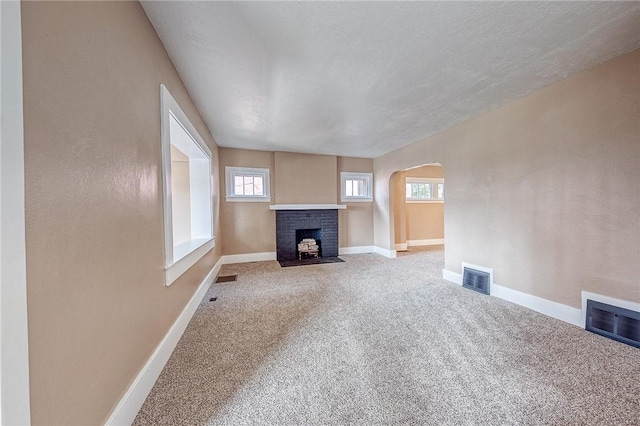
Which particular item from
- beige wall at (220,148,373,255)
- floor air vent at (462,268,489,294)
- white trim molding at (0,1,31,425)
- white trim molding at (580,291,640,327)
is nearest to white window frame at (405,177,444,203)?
beige wall at (220,148,373,255)

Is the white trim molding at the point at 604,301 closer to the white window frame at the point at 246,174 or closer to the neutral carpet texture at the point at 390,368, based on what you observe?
the neutral carpet texture at the point at 390,368

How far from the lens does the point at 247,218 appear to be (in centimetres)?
480

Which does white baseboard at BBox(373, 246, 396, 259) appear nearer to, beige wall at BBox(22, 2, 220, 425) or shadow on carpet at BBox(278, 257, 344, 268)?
shadow on carpet at BBox(278, 257, 344, 268)

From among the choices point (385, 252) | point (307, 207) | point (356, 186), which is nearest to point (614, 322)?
point (385, 252)

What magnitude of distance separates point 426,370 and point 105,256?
1.97 m

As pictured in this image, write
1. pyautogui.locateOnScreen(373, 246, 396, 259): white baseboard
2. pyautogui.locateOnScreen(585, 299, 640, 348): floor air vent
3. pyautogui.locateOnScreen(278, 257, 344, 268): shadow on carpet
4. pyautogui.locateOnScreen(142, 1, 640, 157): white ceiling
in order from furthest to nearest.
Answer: pyautogui.locateOnScreen(373, 246, 396, 259): white baseboard → pyautogui.locateOnScreen(278, 257, 344, 268): shadow on carpet → pyautogui.locateOnScreen(585, 299, 640, 348): floor air vent → pyautogui.locateOnScreen(142, 1, 640, 157): white ceiling

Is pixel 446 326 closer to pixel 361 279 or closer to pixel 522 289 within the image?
pixel 522 289

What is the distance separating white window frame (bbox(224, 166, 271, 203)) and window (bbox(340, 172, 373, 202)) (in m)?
1.74

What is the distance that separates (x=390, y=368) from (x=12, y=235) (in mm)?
1904

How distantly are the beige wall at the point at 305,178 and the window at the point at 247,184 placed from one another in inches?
11.1

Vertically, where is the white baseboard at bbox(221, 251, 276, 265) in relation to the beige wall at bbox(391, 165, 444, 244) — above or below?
below

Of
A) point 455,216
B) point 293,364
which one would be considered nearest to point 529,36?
point 455,216

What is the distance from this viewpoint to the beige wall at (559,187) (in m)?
1.86

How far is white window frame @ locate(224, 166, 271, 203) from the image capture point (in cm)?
462
